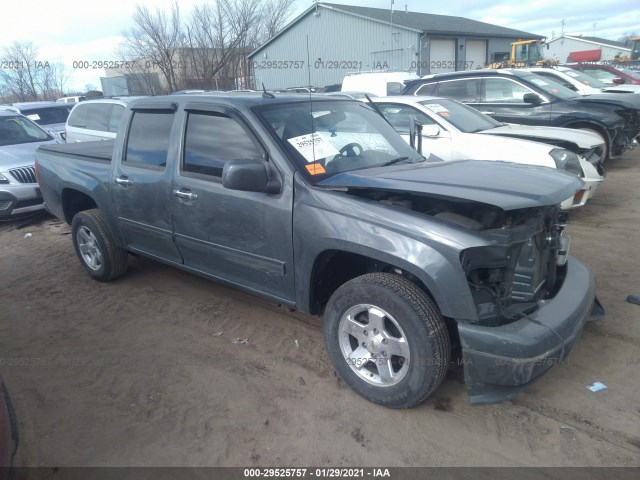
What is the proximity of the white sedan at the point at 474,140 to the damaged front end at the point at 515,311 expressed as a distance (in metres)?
3.04

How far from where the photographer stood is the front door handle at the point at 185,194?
3727mm

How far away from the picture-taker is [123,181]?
4.35 meters

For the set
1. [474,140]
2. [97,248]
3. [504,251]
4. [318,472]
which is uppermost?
[474,140]

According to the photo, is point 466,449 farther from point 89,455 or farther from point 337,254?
point 89,455

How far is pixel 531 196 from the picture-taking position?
2662 millimetres

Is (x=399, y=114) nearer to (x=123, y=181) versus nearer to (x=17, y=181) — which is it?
(x=123, y=181)

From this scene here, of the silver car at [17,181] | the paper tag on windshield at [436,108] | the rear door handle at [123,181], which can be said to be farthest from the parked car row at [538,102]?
the silver car at [17,181]

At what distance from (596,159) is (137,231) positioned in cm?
628

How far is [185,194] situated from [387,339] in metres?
1.96

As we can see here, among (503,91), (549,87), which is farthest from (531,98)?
(549,87)

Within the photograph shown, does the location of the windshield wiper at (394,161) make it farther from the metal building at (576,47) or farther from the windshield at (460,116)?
the metal building at (576,47)

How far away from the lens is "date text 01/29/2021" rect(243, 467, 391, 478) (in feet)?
8.27

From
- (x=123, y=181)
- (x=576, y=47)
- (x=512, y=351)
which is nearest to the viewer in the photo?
(x=512, y=351)

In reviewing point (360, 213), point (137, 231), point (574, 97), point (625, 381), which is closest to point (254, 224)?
point (360, 213)
